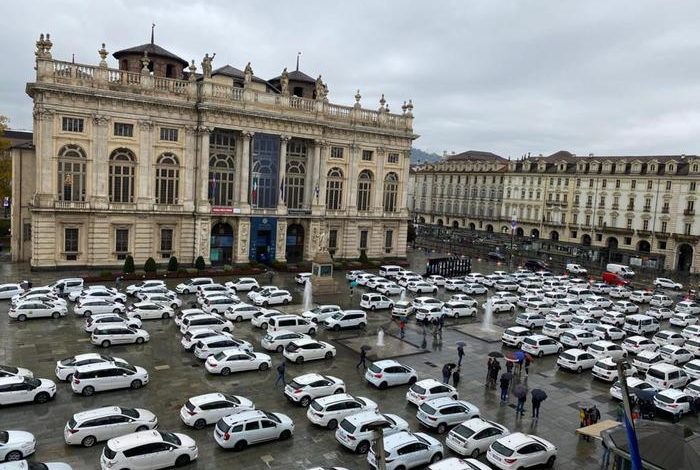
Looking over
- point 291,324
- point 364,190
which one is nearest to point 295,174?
point 364,190

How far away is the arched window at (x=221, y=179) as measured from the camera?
69.4 m

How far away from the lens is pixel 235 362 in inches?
1313

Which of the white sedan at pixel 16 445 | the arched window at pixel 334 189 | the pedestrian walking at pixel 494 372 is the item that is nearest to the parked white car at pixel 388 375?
the pedestrian walking at pixel 494 372

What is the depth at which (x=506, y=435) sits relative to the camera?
84.1 feet

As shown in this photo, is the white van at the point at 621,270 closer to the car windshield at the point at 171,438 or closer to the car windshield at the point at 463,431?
the car windshield at the point at 463,431

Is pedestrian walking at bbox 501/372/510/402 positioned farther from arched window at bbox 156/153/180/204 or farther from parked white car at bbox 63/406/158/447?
arched window at bbox 156/153/180/204

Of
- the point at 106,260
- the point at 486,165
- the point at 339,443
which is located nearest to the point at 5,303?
the point at 106,260

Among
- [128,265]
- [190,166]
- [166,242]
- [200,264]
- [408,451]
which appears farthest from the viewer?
[190,166]

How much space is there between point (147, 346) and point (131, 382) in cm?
796

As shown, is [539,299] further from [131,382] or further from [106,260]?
[106,260]

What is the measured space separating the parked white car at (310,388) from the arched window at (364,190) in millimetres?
53519

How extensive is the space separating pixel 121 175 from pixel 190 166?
8016 mm

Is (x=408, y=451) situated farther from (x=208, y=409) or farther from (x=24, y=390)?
(x=24, y=390)

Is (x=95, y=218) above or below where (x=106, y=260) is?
above
